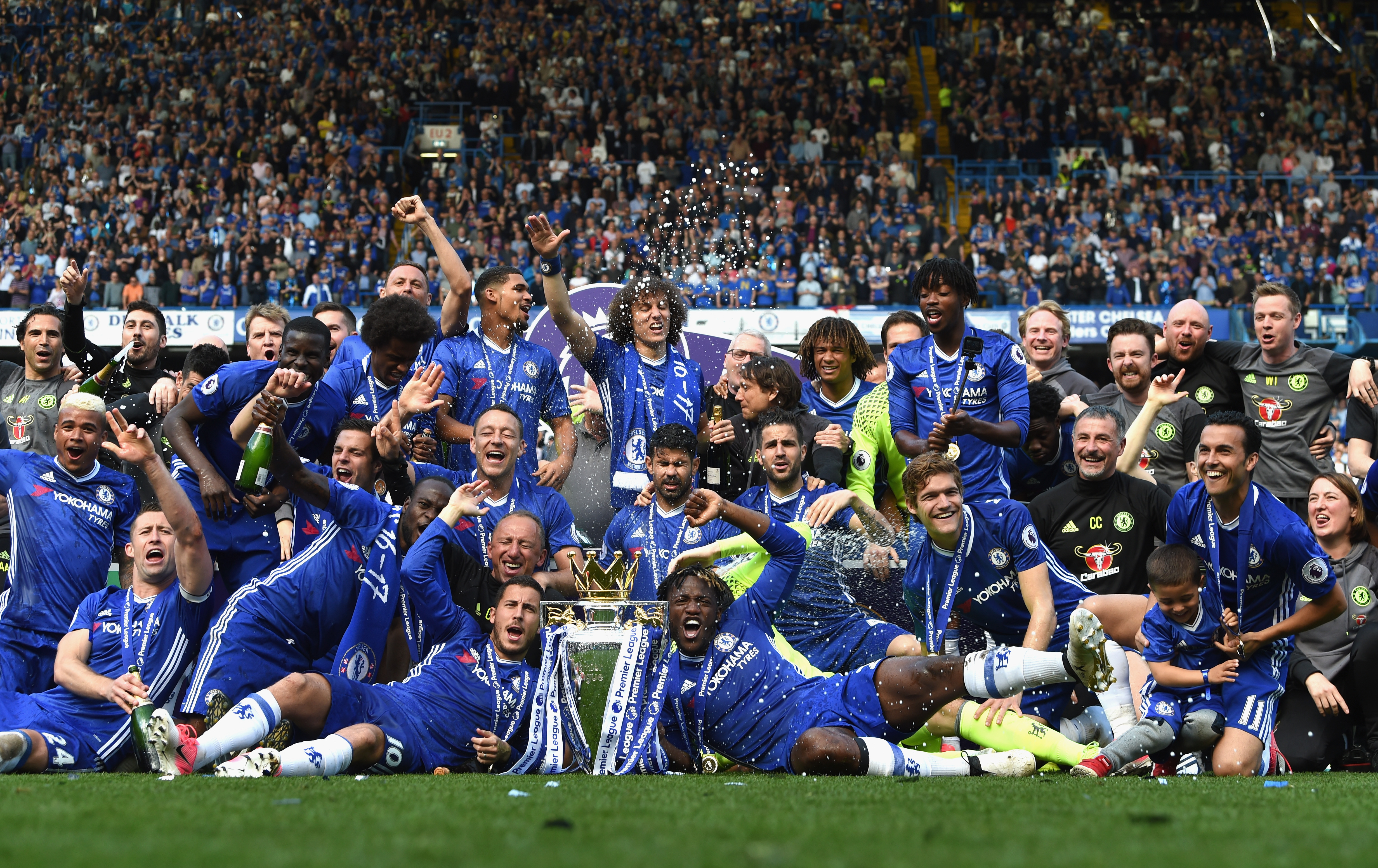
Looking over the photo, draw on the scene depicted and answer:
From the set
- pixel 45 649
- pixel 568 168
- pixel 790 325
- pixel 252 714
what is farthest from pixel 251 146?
pixel 252 714

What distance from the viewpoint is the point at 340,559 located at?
20.0 feet

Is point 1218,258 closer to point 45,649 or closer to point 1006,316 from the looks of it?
point 1006,316

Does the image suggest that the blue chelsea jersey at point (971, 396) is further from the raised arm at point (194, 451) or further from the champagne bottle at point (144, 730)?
the champagne bottle at point (144, 730)

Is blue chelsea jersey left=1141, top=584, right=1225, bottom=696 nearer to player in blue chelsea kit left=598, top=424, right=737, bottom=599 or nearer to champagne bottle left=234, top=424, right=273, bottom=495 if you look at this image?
player in blue chelsea kit left=598, top=424, right=737, bottom=599

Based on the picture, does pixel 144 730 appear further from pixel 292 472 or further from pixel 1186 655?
pixel 1186 655

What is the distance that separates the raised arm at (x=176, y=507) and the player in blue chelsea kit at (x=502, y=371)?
1.59 metres

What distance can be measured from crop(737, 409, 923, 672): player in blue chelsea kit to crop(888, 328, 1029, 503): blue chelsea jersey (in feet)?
2.05

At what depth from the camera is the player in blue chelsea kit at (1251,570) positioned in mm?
5910

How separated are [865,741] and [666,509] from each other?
1672 mm

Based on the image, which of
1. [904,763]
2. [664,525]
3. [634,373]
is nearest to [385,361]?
[634,373]

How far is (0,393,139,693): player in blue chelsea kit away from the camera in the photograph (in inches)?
265

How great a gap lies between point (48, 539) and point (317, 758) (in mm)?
2603

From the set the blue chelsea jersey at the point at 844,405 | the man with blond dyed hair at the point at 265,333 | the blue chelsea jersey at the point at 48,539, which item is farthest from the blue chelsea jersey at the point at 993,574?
the blue chelsea jersey at the point at 48,539

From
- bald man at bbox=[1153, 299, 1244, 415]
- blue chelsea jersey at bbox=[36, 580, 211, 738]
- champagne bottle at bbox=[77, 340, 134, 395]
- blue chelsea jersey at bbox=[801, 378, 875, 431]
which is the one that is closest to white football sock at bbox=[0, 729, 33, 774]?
blue chelsea jersey at bbox=[36, 580, 211, 738]
